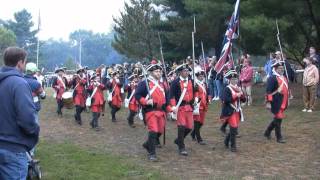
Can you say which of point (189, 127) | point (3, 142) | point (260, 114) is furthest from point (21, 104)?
point (260, 114)

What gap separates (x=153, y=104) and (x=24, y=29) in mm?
80524

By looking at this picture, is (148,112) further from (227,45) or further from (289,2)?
(289,2)

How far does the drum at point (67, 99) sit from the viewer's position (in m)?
19.1

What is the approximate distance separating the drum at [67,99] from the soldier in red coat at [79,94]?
1.38m

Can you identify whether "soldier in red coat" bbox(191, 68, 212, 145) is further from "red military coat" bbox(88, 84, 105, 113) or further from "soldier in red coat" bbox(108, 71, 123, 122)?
"soldier in red coat" bbox(108, 71, 123, 122)

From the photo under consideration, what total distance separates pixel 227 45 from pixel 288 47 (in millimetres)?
9227

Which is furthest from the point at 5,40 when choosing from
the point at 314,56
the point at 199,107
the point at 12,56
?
the point at 12,56

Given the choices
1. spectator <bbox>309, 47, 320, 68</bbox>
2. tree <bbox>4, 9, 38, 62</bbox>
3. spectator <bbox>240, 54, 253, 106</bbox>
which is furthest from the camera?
tree <bbox>4, 9, 38, 62</bbox>

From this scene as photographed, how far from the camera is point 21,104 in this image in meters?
5.31

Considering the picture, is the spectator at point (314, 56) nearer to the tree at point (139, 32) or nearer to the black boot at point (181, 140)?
the black boot at point (181, 140)

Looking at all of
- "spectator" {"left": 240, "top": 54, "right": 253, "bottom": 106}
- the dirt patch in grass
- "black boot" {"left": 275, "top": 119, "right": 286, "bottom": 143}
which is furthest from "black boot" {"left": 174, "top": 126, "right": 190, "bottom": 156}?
"spectator" {"left": 240, "top": 54, "right": 253, "bottom": 106}

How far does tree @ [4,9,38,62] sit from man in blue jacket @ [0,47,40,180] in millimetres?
79854

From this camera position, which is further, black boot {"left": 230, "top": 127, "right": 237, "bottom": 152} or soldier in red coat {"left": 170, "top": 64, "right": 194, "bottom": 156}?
black boot {"left": 230, "top": 127, "right": 237, "bottom": 152}

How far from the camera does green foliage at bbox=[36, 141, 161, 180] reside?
9.42 m
